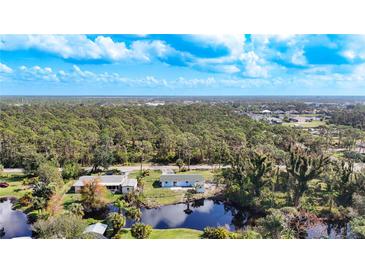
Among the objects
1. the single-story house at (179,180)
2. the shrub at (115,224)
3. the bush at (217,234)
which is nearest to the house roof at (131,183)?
the single-story house at (179,180)

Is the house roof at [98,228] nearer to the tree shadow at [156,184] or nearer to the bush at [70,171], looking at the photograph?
the tree shadow at [156,184]

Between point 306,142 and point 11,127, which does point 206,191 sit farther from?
point 11,127

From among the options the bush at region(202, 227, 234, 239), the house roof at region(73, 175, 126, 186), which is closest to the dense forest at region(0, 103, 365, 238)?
the bush at region(202, 227, 234, 239)

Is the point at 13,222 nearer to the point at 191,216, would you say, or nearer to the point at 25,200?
the point at 25,200

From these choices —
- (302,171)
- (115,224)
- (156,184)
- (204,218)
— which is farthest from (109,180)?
(302,171)

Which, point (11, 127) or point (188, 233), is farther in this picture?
point (11, 127)
